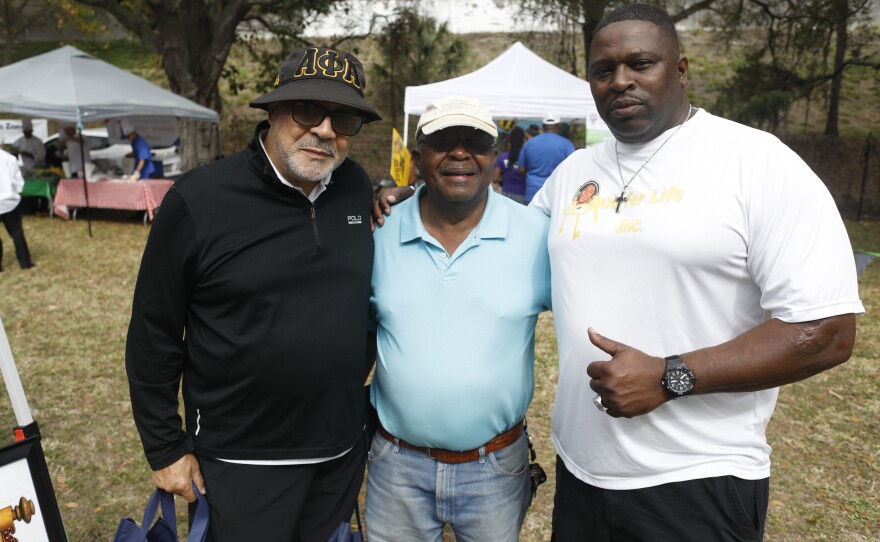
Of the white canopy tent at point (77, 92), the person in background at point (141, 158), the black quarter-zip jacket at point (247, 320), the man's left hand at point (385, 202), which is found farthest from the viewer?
the person in background at point (141, 158)

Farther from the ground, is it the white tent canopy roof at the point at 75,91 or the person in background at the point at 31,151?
the white tent canopy roof at the point at 75,91

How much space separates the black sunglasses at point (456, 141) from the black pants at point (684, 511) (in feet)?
3.75

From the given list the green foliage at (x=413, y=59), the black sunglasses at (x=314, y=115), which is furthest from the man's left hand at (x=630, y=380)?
the green foliage at (x=413, y=59)

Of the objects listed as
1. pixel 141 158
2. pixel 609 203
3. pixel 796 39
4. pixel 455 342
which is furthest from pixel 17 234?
pixel 796 39

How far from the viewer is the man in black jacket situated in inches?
77.1

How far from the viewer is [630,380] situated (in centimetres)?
164

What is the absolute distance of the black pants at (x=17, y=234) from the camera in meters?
8.71

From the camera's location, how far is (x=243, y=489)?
2080mm

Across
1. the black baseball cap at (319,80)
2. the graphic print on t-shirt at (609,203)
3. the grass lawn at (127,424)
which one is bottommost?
the grass lawn at (127,424)

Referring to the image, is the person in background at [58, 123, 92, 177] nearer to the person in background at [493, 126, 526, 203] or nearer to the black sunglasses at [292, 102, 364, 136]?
the person in background at [493, 126, 526, 203]

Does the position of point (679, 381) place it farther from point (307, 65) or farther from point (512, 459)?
point (307, 65)

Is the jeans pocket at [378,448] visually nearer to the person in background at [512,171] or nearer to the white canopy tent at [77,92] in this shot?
the person in background at [512,171]

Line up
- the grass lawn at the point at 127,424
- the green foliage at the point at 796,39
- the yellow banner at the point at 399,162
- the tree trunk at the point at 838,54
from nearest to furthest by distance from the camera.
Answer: the grass lawn at the point at 127,424, the yellow banner at the point at 399,162, the tree trunk at the point at 838,54, the green foliage at the point at 796,39

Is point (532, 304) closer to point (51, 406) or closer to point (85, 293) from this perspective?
point (51, 406)
